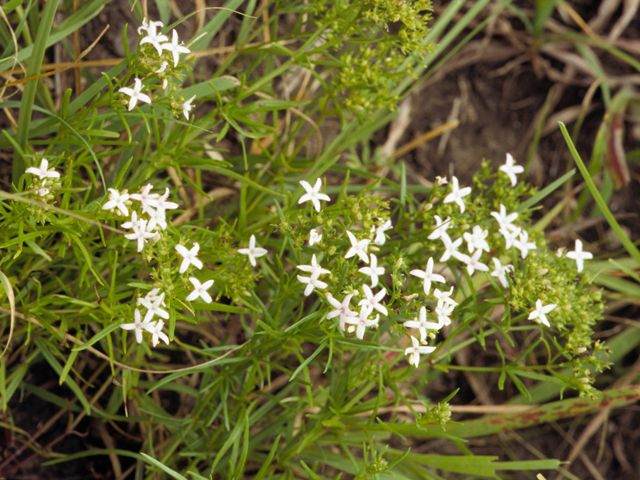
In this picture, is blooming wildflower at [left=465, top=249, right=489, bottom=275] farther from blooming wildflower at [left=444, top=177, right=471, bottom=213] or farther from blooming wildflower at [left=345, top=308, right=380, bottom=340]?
blooming wildflower at [left=345, top=308, right=380, bottom=340]

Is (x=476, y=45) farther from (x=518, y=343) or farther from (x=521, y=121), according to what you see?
(x=518, y=343)

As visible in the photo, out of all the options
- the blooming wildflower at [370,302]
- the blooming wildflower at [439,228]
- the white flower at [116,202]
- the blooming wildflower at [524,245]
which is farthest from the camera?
the blooming wildflower at [524,245]

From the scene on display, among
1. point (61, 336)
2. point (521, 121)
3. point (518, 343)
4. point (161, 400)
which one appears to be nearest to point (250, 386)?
point (61, 336)

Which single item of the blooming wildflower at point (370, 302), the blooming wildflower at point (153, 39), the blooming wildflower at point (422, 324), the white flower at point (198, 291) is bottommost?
the white flower at point (198, 291)

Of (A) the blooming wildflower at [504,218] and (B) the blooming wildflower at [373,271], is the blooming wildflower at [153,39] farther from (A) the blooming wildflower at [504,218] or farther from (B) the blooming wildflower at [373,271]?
(A) the blooming wildflower at [504,218]

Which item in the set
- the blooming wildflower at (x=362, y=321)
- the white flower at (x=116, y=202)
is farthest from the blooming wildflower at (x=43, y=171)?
the blooming wildflower at (x=362, y=321)

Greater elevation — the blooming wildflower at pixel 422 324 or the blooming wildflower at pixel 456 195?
the blooming wildflower at pixel 456 195
